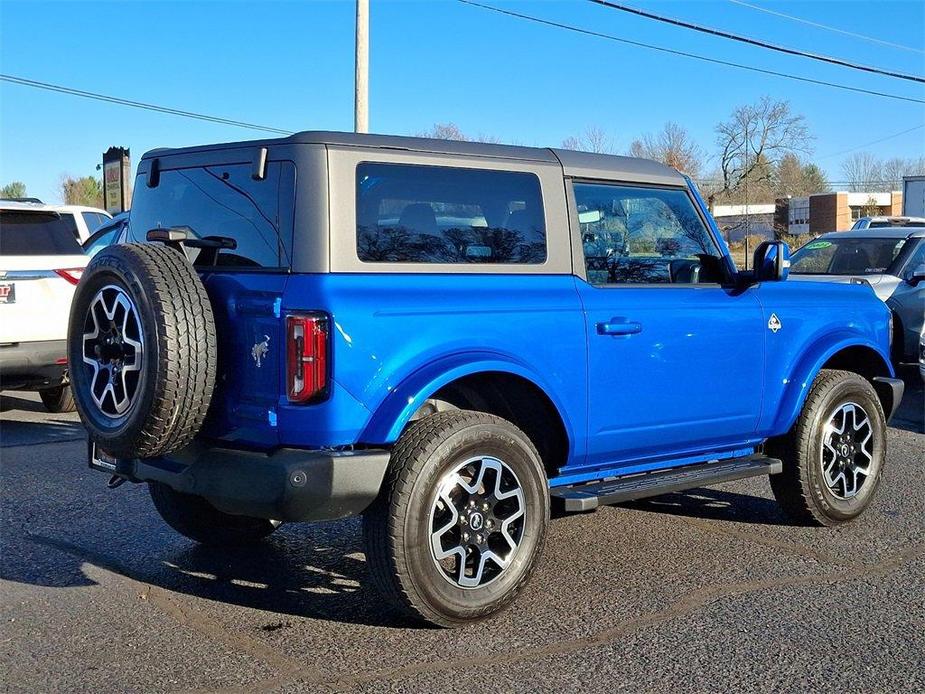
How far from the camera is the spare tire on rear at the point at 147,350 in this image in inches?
151

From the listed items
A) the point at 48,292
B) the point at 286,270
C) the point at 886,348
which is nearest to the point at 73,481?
the point at 48,292

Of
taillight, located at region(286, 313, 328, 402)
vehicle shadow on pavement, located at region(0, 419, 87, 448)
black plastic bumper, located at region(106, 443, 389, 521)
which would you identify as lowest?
vehicle shadow on pavement, located at region(0, 419, 87, 448)

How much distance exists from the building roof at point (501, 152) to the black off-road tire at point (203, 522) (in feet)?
5.60

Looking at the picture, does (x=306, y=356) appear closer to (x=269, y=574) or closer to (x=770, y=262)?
(x=269, y=574)

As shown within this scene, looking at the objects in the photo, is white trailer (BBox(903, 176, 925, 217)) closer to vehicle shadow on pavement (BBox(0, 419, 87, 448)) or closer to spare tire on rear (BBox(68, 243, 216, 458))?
vehicle shadow on pavement (BBox(0, 419, 87, 448))

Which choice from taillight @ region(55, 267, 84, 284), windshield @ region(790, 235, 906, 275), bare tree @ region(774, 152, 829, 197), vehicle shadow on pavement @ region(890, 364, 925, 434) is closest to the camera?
taillight @ region(55, 267, 84, 284)

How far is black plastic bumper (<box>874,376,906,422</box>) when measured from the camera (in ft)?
20.2

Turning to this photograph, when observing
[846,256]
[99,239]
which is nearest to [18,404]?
[99,239]

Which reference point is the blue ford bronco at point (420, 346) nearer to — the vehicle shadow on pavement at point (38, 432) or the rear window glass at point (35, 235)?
the vehicle shadow on pavement at point (38, 432)

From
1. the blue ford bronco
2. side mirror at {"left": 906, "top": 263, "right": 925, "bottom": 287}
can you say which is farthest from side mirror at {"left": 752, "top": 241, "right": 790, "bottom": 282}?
side mirror at {"left": 906, "top": 263, "right": 925, "bottom": 287}

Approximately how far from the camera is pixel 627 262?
16.6 ft

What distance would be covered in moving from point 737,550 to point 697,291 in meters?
1.37

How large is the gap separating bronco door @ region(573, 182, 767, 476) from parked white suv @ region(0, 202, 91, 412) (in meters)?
4.92

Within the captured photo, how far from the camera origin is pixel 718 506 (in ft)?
21.0
